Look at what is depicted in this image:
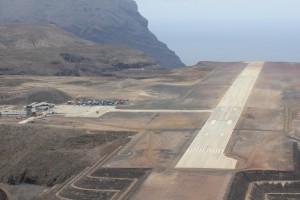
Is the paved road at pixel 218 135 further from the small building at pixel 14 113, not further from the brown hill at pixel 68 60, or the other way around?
the brown hill at pixel 68 60

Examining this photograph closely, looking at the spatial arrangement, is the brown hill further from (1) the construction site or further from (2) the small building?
(2) the small building

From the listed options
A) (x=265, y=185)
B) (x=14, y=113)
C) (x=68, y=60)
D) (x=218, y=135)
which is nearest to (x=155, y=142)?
(x=218, y=135)

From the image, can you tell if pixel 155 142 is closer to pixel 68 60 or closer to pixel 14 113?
pixel 14 113

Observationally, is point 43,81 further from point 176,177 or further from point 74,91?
point 176,177

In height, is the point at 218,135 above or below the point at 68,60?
below

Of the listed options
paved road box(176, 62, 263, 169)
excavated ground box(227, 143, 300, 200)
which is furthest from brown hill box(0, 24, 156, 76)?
excavated ground box(227, 143, 300, 200)
